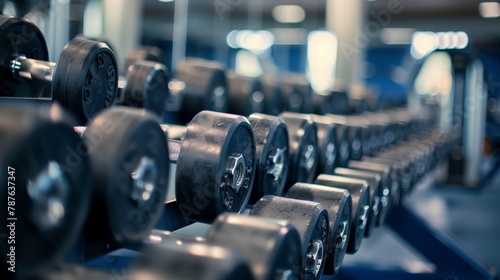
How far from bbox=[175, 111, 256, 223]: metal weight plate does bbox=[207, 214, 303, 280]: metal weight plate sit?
0.15 meters

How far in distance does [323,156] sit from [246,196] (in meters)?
0.43

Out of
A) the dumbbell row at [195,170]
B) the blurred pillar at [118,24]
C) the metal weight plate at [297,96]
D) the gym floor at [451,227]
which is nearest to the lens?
the dumbbell row at [195,170]

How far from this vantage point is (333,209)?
34.0 inches

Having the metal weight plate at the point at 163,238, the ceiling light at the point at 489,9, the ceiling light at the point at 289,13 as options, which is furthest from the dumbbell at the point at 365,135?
the ceiling light at the point at 289,13

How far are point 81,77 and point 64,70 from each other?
28 millimetres

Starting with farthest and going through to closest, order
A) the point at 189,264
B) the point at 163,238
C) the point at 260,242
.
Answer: the point at 163,238, the point at 260,242, the point at 189,264

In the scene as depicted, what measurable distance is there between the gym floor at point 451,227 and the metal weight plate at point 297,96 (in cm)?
52

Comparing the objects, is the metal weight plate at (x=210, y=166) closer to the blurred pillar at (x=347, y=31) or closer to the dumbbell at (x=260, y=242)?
the dumbbell at (x=260, y=242)

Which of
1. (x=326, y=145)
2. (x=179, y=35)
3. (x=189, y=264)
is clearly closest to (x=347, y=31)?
(x=179, y=35)

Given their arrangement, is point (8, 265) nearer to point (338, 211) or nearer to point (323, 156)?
point (338, 211)

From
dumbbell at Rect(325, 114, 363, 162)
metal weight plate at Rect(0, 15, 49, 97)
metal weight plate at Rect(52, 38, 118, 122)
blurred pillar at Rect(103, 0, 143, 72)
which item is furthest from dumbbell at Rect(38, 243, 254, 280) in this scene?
blurred pillar at Rect(103, 0, 143, 72)

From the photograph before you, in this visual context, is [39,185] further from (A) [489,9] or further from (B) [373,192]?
(A) [489,9]

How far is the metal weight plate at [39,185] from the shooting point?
0.42m

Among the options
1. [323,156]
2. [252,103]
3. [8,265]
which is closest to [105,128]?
[8,265]
